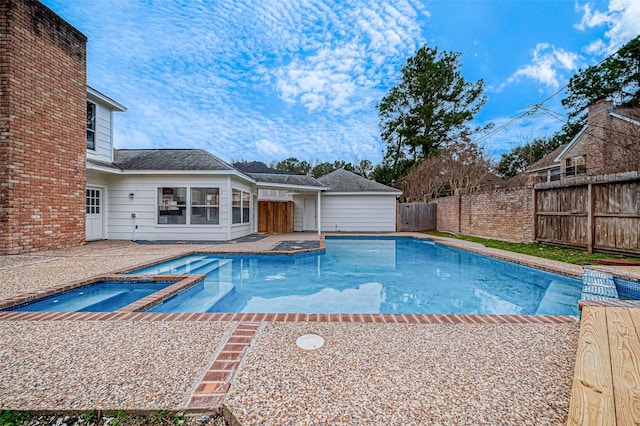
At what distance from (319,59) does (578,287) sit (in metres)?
17.2

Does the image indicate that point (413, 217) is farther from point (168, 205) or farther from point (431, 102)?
point (168, 205)

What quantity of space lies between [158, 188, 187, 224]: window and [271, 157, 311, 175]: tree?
26.1 m

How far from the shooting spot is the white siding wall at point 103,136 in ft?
36.3

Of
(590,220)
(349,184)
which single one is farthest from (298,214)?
(590,220)

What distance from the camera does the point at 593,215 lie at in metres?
8.67

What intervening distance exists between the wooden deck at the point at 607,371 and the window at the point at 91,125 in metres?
14.0

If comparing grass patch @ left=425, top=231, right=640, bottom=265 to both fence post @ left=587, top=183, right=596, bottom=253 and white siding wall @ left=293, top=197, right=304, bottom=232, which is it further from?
white siding wall @ left=293, top=197, right=304, bottom=232

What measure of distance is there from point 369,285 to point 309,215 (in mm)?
11618

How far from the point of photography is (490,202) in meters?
13.6

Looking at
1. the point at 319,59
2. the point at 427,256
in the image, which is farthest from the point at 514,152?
the point at 427,256

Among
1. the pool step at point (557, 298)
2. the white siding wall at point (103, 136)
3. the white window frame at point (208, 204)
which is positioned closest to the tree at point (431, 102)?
the white window frame at point (208, 204)

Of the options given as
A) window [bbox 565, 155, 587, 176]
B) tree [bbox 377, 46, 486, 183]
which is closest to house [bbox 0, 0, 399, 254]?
tree [bbox 377, 46, 486, 183]

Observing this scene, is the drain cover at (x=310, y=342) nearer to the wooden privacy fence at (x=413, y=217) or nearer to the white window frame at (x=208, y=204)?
the white window frame at (x=208, y=204)

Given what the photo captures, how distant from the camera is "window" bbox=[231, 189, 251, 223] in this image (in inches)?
493
